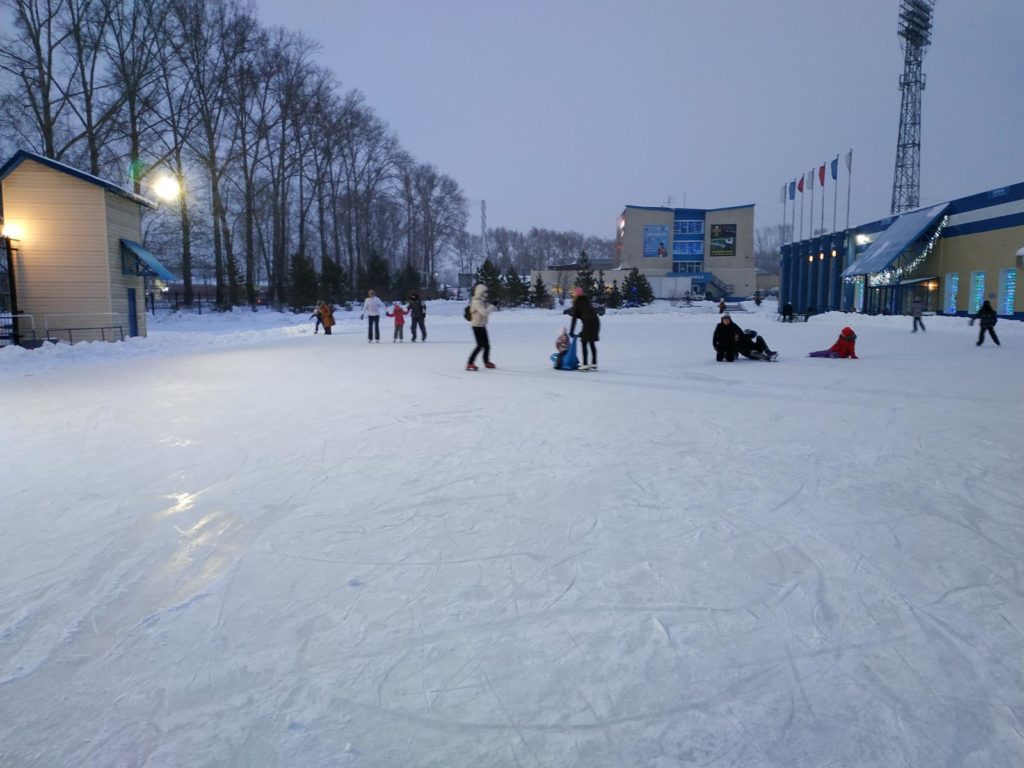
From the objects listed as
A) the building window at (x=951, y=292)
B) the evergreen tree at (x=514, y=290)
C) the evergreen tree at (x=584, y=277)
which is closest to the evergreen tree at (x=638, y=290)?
the evergreen tree at (x=584, y=277)

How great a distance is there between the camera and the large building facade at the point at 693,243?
8056 centimetres

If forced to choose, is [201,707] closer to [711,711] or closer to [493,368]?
[711,711]

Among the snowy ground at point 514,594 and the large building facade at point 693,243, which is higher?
the large building facade at point 693,243

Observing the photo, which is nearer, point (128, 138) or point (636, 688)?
point (636, 688)

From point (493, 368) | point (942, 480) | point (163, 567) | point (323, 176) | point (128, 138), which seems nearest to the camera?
point (163, 567)

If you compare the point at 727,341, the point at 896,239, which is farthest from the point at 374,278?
the point at 727,341

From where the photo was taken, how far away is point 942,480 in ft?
15.3

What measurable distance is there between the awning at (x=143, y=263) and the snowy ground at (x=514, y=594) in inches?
632

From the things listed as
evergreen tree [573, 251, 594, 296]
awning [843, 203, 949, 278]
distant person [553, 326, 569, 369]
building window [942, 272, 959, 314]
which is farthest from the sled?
evergreen tree [573, 251, 594, 296]

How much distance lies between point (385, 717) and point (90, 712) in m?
0.96

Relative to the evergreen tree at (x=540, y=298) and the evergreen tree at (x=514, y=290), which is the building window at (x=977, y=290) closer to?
the evergreen tree at (x=540, y=298)

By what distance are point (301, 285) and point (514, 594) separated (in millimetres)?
37094

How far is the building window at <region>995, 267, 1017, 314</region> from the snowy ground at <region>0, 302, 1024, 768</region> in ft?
88.1

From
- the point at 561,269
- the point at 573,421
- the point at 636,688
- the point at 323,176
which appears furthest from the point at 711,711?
the point at 561,269
